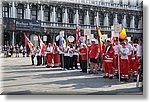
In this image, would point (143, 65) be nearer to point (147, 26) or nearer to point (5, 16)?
point (147, 26)

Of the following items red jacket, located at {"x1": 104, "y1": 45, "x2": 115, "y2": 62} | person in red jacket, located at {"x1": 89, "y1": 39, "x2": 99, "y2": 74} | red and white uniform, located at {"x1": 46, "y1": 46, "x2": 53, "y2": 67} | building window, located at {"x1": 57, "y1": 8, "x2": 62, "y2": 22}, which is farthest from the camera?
building window, located at {"x1": 57, "y1": 8, "x2": 62, "y2": 22}

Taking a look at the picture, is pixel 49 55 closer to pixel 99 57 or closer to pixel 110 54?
pixel 99 57

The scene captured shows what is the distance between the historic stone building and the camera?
307 inches

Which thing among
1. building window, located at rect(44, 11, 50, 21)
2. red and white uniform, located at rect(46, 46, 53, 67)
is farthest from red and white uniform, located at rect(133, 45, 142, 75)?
building window, located at rect(44, 11, 50, 21)

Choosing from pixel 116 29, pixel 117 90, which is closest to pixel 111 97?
pixel 117 90

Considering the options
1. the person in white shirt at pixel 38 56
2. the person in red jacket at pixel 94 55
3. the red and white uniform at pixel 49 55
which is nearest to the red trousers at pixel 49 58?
the red and white uniform at pixel 49 55

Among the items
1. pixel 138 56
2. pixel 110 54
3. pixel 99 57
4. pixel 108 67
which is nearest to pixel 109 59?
pixel 110 54

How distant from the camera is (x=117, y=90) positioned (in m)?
6.86

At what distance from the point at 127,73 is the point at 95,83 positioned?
0.86 metres

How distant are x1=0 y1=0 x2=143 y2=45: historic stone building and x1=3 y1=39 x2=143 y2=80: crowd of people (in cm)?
44

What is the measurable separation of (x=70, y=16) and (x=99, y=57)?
8244 mm

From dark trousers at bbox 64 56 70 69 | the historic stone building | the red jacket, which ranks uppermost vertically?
the historic stone building

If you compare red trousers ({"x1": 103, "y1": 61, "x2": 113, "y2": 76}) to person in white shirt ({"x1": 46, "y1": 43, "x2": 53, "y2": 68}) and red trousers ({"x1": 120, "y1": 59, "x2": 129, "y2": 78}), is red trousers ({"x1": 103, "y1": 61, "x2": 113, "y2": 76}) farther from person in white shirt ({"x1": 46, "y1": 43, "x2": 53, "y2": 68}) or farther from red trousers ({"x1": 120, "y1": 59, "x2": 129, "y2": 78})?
person in white shirt ({"x1": 46, "y1": 43, "x2": 53, "y2": 68})

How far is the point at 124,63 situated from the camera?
26.6ft
